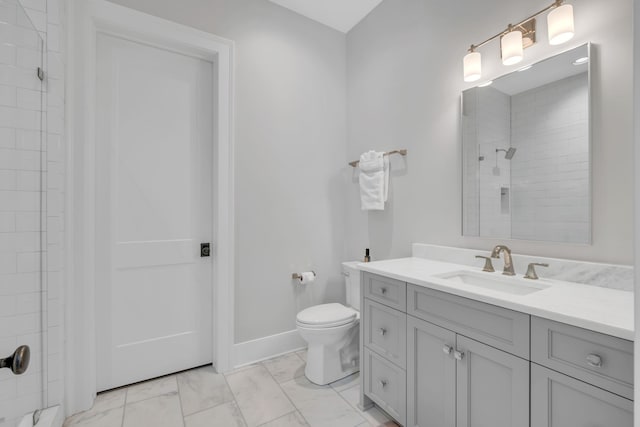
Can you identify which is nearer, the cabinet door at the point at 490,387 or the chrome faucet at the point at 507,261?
the cabinet door at the point at 490,387

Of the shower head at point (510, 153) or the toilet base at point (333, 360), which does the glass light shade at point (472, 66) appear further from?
the toilet base at point (333, 360)

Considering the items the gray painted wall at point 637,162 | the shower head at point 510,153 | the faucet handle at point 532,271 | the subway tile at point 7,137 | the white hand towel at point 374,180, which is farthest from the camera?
the white hand towel at point 374,180

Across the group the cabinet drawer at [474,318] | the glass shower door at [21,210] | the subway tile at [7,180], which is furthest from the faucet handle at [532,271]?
the subway tile at [7,180]

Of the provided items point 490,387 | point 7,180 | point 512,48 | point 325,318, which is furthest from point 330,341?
point 512,48

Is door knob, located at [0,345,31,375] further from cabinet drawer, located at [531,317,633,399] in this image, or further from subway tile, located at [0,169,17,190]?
cabinet drawer, located at [531,317,633,399]

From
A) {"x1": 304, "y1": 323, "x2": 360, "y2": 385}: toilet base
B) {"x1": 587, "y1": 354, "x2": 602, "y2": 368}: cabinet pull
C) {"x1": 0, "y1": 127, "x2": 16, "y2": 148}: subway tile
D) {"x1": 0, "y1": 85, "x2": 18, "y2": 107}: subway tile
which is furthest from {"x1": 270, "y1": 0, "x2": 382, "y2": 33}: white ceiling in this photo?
{"x1": 587, "y1": 354, "x2": 602, "y2": 368}: cabinet pull

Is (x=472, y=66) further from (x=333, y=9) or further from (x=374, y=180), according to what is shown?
(x=333, y=9)

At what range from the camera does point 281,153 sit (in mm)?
2396

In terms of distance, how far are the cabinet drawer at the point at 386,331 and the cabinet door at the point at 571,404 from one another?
1.85 feet

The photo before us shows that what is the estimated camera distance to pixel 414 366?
1.41 m

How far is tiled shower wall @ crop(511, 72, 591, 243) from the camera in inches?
52.3

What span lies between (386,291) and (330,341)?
0.62 m

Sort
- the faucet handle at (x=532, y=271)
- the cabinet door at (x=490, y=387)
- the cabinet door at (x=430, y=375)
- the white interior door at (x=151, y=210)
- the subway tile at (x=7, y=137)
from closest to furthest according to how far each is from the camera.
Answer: the cabinet door at (x=490, y=387), the subway tile at (x=7, y=137), the cabinet door at (x=430, y=375), the faucet handle at (x=532, y=271), the white interior door at (x=151, y=210)

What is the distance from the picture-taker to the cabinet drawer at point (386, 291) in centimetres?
147
